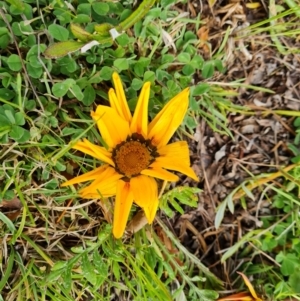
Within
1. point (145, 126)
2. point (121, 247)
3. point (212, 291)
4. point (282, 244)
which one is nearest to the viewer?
point (145, 126)

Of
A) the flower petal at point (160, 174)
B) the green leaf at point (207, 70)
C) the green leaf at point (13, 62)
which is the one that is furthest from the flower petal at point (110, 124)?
the green leaf at point (207, 70)

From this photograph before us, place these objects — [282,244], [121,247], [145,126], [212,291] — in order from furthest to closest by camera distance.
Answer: [282,244] < [212,291] < [121,247] < [145,126]

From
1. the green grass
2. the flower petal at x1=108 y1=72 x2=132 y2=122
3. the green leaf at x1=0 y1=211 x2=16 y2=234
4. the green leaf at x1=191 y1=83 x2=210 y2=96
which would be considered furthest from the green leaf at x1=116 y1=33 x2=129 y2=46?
the green leaf at x1=0 y1=211 x2=16 y2=234

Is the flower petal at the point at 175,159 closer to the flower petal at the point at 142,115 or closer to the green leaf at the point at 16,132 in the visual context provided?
the flower petal at the point at 142,115

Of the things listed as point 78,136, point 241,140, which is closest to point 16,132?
point 78,136

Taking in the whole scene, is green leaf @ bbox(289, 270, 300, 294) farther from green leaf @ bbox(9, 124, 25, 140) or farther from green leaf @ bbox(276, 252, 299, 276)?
green leaf @ bbox(9, 124, 25, 140)

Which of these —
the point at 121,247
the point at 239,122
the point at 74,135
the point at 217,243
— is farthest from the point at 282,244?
the point at 74,135

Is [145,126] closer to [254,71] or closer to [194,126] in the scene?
[194,126]
